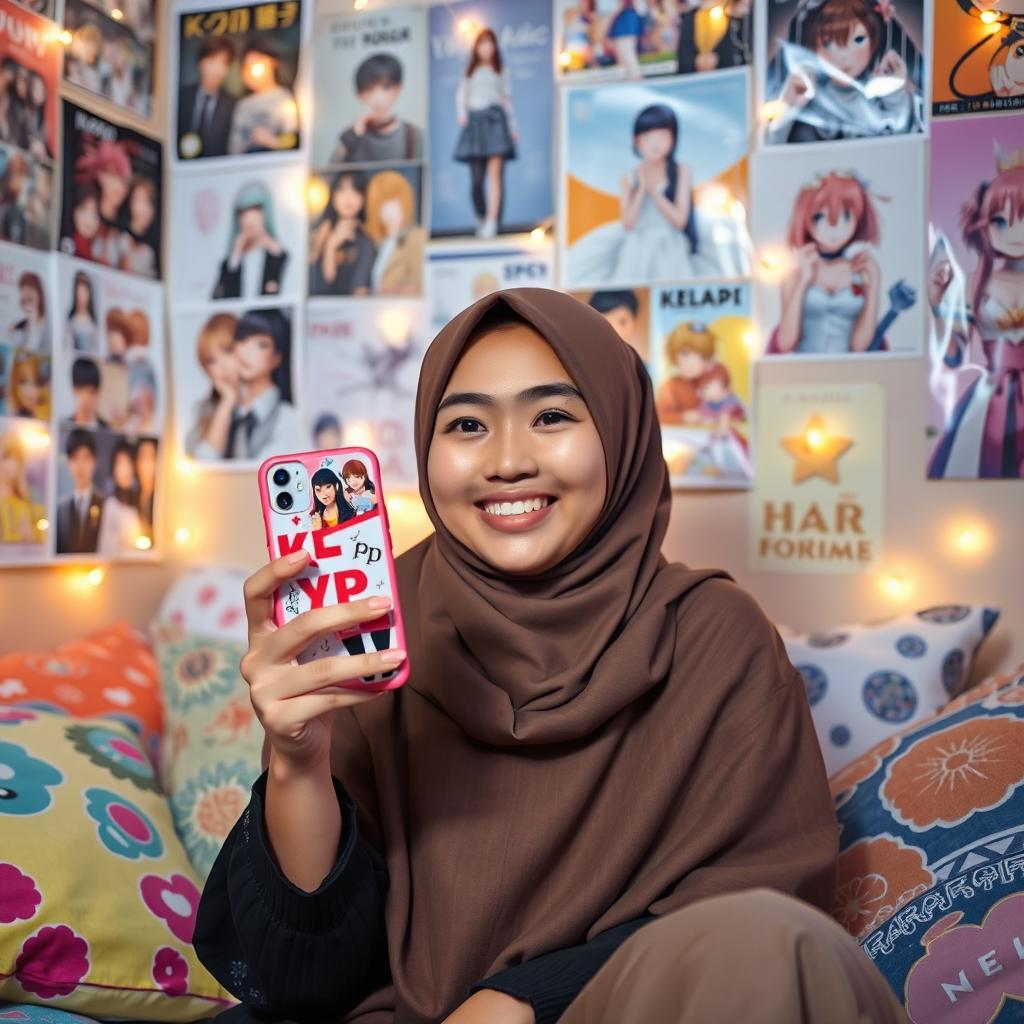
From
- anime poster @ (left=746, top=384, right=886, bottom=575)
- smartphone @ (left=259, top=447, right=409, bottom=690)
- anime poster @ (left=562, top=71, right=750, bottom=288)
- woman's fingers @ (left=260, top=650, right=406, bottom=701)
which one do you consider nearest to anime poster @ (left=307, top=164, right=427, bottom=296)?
anime poster @ (left=562, top=71, right=750, bottom=288)

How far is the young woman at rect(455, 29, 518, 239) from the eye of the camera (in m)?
1.79

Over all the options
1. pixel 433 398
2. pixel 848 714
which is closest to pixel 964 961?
pixel 848 714

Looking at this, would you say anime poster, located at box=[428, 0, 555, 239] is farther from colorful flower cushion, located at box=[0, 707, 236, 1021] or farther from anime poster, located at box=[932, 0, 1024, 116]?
A: colorful flower cushion, located at box=[0, 707, 236, 1021]

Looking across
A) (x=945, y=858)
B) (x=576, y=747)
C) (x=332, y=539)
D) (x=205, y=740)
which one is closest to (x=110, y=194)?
(x=205, y=740)

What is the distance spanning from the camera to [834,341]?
162 cm

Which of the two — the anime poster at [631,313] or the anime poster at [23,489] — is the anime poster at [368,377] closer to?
the anime poster at [631,313]

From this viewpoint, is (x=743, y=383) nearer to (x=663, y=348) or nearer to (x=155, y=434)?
(x=663, y=348)

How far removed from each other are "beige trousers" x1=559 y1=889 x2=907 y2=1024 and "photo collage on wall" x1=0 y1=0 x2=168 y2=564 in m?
1.27

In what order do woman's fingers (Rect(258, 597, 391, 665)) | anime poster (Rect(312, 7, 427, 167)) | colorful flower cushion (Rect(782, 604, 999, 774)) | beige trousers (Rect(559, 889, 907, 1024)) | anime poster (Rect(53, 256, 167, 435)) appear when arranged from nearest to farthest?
1. beige trousers (Rect(559, 889, 907, 1024))
2. woman's fingers (Rect(258, 597, 391, 665))
3. colorful flower cushion (Rect(782, 604, 999, 774))
4. anime poster (Rect(53, 256, 167, 435))
5. anime poster (Rect(312, 7, 427, 167))

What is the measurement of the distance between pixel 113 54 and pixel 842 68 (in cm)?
118

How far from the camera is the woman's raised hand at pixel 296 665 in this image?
84 cm

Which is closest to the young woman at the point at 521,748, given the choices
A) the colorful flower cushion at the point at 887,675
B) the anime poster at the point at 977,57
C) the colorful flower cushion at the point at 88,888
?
the colorful flower cushion at the point at 88,888

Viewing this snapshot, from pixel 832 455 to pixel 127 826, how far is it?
1079 millimetres

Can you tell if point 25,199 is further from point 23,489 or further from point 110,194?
point 23,489
